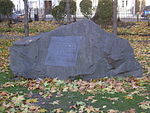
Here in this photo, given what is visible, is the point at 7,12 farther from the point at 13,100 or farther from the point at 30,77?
the point at 13,100

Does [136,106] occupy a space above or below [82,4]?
below

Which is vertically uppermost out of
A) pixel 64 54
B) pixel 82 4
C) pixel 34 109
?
pixel 82 4

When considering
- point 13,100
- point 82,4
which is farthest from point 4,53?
point 82,4

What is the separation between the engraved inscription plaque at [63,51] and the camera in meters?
8.23

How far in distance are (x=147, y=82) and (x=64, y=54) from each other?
2159mm

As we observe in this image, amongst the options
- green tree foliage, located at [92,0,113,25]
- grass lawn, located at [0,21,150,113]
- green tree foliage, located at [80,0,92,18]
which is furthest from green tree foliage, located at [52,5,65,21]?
grass lawn, located at [0,21,150,113]

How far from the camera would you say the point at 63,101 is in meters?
6.21

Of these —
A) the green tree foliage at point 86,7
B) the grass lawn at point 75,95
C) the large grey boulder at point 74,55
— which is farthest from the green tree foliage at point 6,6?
the grass lawn at point 75,95

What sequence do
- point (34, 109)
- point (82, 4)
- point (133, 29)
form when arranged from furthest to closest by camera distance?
point (82, 4) < point (133, 29) < point (34, 109)

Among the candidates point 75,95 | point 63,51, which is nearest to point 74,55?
point 63,51

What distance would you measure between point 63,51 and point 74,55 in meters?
0.36

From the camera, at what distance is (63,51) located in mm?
8422

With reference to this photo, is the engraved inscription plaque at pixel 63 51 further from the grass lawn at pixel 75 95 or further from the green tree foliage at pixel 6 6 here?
the green tree foliage at pixel 6 6

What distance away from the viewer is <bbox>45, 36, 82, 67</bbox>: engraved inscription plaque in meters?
8.23
